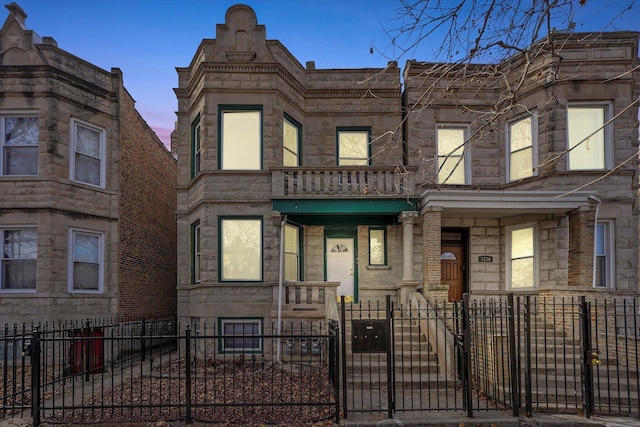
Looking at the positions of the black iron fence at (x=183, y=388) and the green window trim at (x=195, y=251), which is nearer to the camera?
the black iron fence at (x=183, y=388)

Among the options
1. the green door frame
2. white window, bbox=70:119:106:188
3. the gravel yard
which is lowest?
the gravel yard

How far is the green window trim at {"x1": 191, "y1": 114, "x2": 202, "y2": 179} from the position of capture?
51.1 feet

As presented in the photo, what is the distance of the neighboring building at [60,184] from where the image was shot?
13.9m

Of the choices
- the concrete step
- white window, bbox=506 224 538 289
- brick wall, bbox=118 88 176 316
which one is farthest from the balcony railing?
brick wall, bbox=118 88 176 316

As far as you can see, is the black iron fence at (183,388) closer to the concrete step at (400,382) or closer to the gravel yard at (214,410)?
the gravel yard at (214,410)

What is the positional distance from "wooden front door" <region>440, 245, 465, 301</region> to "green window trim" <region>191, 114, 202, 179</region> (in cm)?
870

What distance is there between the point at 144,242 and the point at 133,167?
2913 millimetres

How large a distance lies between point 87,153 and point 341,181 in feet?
27.2

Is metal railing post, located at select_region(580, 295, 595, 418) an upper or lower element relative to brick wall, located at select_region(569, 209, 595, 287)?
lower

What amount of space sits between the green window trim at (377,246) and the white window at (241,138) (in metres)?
4.36

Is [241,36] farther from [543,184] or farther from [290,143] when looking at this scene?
[543,184]

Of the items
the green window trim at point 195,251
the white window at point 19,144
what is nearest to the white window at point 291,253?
the green window trim at point 195,251

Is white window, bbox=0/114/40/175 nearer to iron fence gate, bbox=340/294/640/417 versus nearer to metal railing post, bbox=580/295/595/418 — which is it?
iron fence gate, bbox=340/294/640/417

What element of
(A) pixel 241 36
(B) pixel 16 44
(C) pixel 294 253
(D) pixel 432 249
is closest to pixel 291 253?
(C) pixel 294 253
